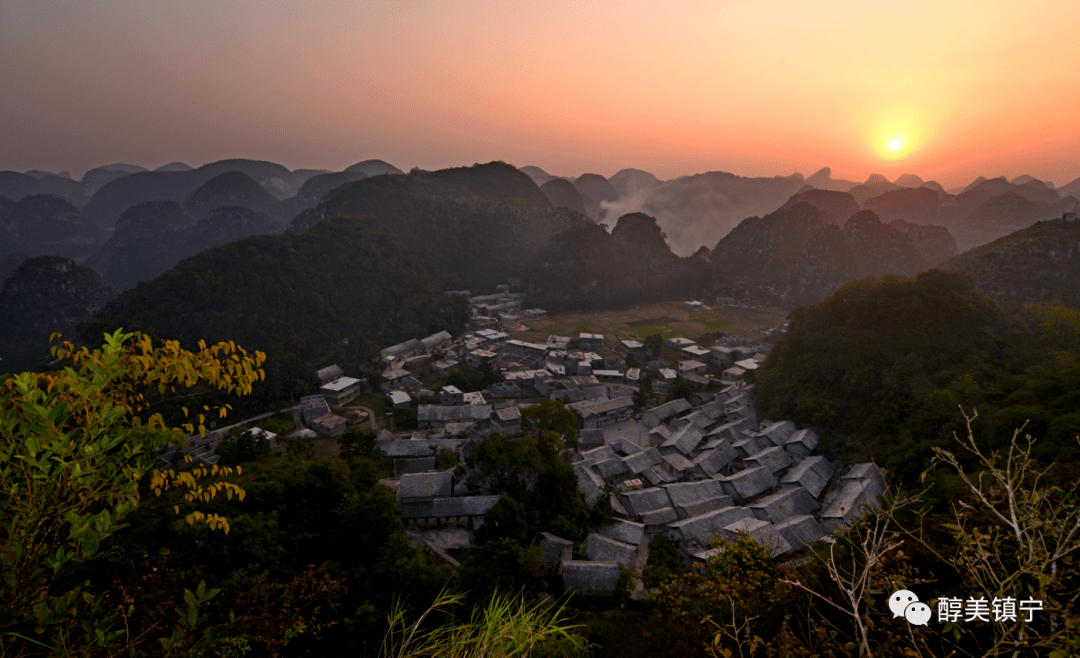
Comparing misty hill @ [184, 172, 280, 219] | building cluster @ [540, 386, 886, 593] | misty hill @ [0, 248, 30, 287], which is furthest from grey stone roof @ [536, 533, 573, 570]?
misty hill @ [184, 172, 280, 219]

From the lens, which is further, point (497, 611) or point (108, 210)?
point (108, 210)

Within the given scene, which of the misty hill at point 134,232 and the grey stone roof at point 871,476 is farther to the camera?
the misty hill at point 134,232

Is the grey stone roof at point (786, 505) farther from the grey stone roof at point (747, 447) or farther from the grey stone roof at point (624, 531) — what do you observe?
the grey stone roof at point (624, 531)

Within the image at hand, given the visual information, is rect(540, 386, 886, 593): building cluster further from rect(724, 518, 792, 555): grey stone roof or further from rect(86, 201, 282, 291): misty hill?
rect(86, 201, 282, 291): misty hill

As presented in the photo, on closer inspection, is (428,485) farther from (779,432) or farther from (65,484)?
(779,432)

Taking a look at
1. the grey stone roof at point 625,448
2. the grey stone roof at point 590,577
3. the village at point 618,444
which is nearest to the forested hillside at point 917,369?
the village at point 618,444

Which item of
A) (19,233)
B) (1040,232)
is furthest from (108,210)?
(1040,232)

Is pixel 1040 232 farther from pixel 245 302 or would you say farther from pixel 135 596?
pixel 245 302
